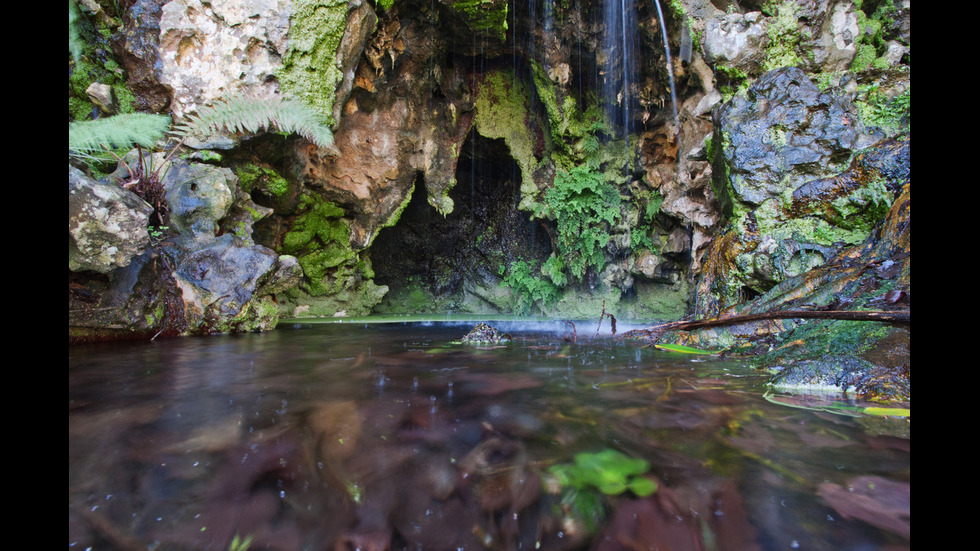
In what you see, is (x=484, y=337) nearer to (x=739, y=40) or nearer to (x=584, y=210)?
(x=584, y=210)

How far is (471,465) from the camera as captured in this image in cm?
155

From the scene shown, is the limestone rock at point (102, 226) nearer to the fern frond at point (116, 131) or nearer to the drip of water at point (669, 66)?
the fern frond at point (116, 131)

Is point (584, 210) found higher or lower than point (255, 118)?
lower

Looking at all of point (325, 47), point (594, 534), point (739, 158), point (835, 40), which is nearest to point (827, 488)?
point (594, 534)

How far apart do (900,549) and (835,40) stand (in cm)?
925

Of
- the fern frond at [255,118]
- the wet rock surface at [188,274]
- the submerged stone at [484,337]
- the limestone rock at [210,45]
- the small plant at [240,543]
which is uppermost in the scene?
the limestone rock at [210,45]

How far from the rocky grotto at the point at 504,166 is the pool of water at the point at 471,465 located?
43.5 inches

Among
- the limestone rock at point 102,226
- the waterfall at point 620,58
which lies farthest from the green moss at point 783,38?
the limestone rock at point 102,226

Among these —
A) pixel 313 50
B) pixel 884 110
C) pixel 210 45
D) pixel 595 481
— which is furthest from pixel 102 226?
pixel 884 110

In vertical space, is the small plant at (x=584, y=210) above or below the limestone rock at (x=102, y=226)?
above

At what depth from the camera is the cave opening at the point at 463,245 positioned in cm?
1217

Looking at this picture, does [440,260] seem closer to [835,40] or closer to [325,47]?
[325,47]

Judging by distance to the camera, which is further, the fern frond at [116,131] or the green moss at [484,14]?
the green moss at [484,14]

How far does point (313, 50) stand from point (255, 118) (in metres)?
1.77
